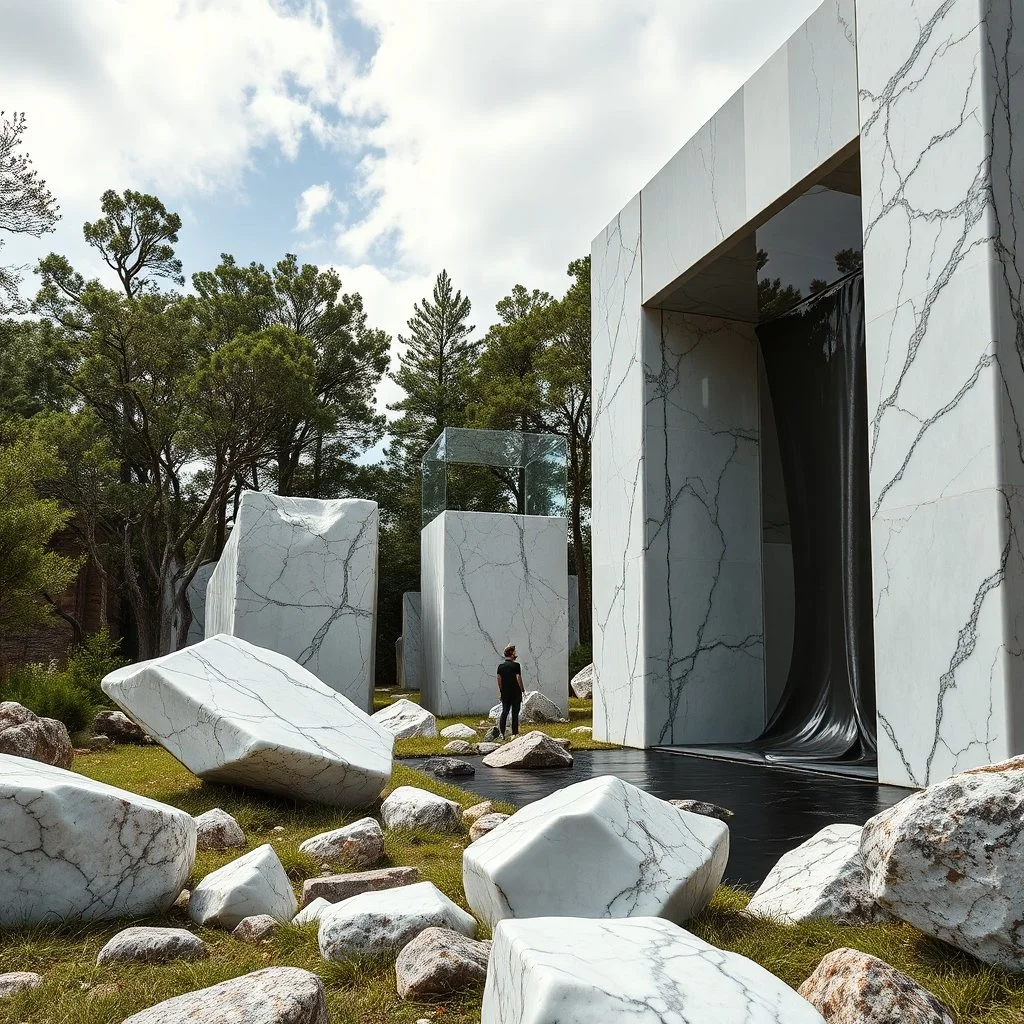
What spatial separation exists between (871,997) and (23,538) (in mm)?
11271

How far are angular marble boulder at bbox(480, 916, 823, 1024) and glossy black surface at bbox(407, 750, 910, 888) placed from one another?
162cm

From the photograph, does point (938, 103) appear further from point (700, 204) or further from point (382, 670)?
point (382, 670)

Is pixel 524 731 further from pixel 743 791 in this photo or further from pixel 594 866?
pixel 594 866

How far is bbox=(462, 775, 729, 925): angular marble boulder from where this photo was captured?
2594 mm

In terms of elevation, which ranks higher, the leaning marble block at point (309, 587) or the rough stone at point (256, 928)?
the leaning marble block at point (309, 587)

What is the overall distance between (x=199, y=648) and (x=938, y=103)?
18.6 ft

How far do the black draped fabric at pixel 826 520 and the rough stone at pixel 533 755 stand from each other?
182cm

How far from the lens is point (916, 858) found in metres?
2.29

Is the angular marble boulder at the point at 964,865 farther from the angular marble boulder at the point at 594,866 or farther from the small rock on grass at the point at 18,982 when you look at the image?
the small rock on grass at the point at 18,982

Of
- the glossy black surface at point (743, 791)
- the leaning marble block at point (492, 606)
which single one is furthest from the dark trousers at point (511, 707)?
the leaning marble block at point (492, 606)

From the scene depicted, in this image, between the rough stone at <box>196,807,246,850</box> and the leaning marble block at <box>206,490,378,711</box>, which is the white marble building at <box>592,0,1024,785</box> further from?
the leaning marble block at <box>206,490,378,711</box>

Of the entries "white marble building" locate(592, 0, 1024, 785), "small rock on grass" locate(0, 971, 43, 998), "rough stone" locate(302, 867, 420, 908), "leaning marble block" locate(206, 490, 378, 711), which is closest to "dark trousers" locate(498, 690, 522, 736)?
"white marble building" locate(592, 0, 1024, 785)

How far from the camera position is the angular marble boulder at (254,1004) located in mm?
1912

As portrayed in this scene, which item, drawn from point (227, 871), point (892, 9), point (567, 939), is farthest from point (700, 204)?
point (567, 939)
